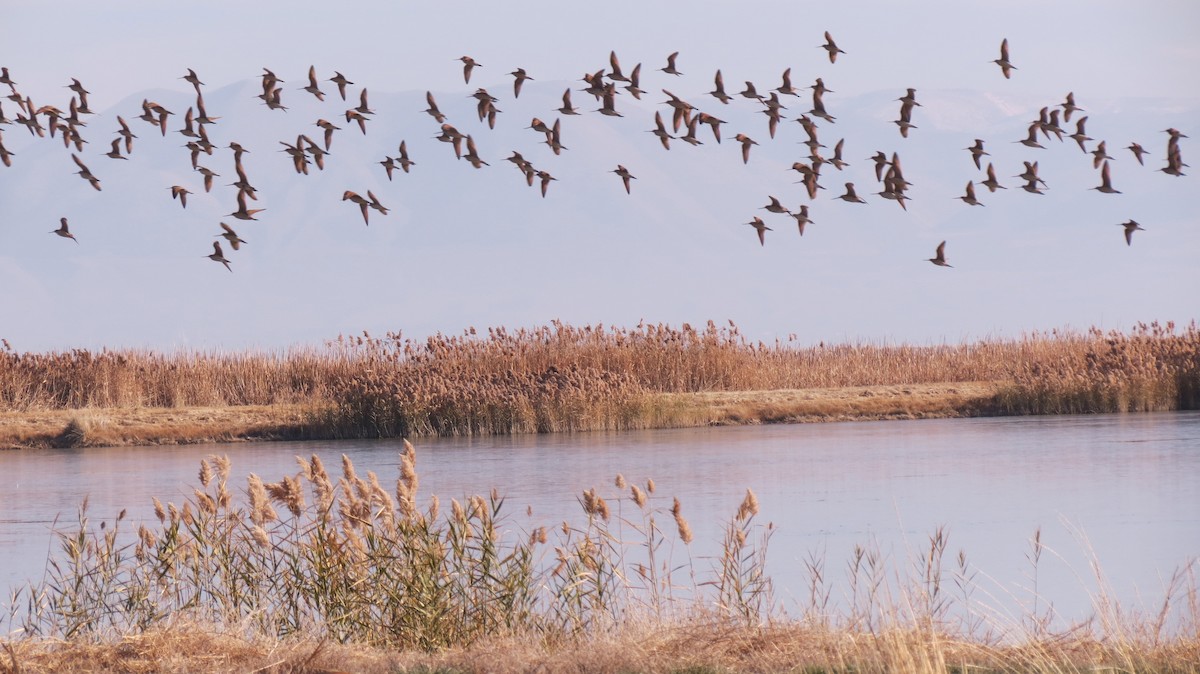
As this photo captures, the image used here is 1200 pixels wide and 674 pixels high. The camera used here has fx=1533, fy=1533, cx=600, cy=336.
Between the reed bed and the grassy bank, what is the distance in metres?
16.7

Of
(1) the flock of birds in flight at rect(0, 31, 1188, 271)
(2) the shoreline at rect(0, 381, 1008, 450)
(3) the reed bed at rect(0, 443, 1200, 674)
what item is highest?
(1) the flock of birds in flight at rect(0, 31, 1188, 271)

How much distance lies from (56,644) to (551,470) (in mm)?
10960

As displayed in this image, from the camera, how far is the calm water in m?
11.5

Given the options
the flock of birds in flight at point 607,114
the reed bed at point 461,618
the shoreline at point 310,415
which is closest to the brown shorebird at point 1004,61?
the flock of birds in flight at point 607,114

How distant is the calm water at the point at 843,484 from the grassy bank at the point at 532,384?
118 cm

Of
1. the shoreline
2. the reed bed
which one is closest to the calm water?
the reed bed

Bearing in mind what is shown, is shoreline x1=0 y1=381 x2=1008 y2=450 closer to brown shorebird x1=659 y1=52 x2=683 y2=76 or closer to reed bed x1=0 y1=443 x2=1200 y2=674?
brown shorebird x1=659 y1=52 x2=683 y2=76

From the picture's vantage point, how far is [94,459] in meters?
22.9

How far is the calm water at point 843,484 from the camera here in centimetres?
1149

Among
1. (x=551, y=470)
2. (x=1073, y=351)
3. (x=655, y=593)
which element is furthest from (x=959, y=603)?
(x=1073, y=351)

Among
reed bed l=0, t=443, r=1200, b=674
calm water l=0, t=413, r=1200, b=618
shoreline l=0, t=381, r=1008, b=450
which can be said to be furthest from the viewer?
shoreline l=0, t=381, r=1008, b=450

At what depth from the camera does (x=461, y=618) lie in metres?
8.23

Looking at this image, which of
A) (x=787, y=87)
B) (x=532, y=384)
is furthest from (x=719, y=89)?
(x=532, y=384)

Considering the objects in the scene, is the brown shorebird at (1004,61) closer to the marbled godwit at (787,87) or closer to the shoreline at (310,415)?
the marbled godwit at (787,87)
